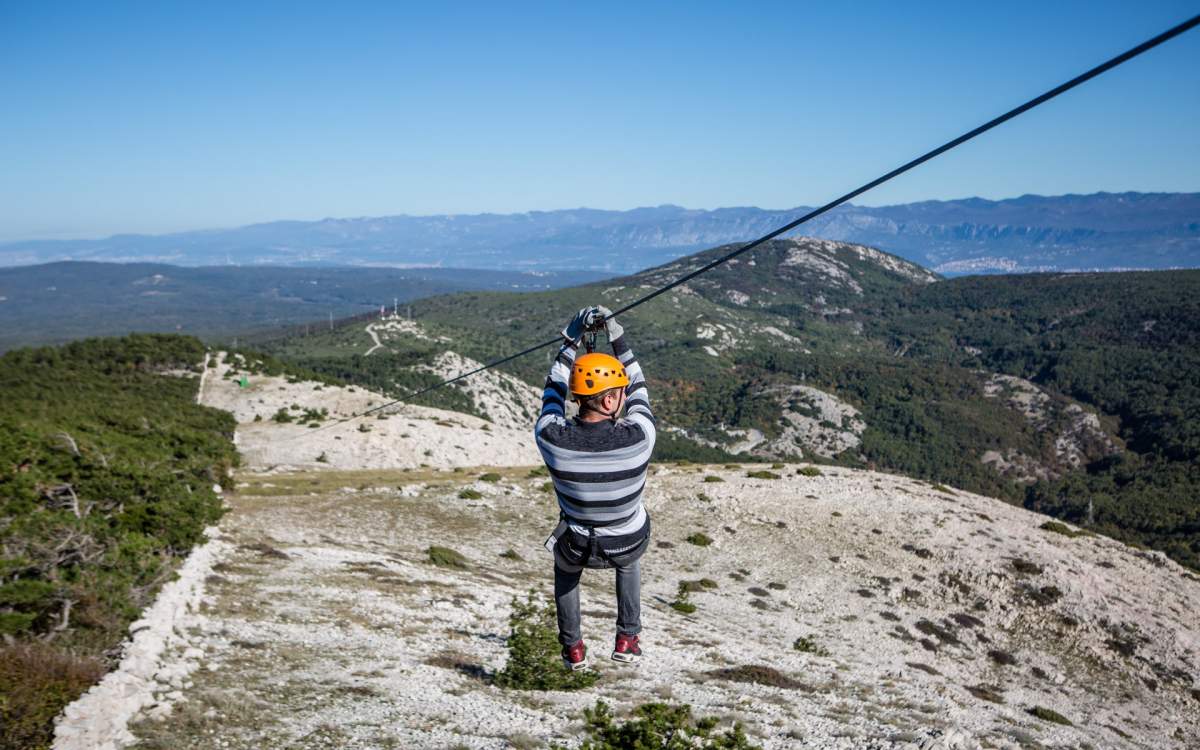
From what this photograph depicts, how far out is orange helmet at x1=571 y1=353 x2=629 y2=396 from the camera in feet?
21.1

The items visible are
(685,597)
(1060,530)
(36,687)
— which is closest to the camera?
(36,687)

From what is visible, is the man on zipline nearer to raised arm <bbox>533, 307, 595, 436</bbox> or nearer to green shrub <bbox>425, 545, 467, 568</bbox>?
raised arm <bbox>533, 307, 595, 436</bbox>

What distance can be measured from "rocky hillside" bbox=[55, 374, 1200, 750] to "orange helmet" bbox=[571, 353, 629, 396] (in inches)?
351

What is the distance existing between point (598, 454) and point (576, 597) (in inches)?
89.8

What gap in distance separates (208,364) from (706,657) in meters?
83.5

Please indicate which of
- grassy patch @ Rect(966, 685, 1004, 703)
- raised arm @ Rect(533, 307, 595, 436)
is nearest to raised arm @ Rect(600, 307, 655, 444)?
raised arm @ Rect(533, 307, 595, 436)

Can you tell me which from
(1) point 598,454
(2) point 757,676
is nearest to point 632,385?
(1) point 598,454

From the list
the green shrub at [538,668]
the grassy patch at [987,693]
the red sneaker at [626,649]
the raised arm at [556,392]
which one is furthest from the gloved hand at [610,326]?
the grassy patch at [987,693]

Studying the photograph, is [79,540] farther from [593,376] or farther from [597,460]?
[593,376]

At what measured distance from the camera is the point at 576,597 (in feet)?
25.9

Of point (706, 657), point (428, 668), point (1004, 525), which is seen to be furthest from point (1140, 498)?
point (428, 668)

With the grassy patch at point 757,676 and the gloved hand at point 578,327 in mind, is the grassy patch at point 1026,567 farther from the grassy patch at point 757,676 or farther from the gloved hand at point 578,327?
the gloved hand at point 578,327

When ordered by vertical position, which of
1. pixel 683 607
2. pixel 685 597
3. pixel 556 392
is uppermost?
pixel 556 392

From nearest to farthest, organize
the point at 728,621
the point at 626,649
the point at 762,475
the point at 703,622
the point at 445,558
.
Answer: the point at 626,649
the point at 703,622
the point at 728,621
the point at 445,558
the point at 762,475
